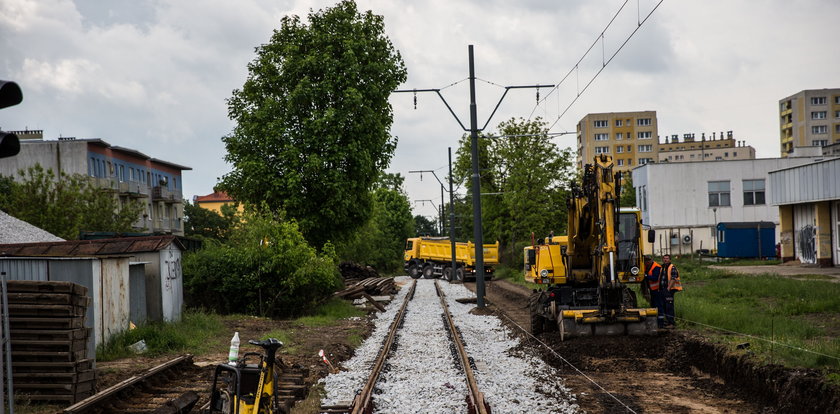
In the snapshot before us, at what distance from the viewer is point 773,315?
18.0 m

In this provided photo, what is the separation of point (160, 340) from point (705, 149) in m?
140

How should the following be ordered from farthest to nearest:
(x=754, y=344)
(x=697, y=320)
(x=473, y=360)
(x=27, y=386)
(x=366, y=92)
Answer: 1. (x=366, y=92)
2. (x=697, y=320)
3. (x=473, y=360)
4. (x=754, y=344)
5. (x=27, y=386)

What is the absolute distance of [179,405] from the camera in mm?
10266

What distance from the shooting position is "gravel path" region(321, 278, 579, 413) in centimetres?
1098

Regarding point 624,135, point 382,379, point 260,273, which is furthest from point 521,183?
point 624,135

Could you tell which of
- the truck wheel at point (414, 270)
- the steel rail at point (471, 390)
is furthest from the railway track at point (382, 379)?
the truck wheel at point (414, 270)

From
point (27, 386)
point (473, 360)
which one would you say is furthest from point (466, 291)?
point (27, 386)

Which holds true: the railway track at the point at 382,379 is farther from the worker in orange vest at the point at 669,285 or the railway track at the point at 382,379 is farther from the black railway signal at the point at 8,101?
the black railway signal at the point at 8,101

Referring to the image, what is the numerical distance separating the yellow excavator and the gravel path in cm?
129

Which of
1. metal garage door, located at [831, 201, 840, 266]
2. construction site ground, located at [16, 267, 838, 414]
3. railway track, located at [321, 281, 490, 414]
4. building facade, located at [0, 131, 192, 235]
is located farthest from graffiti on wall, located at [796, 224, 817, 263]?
building facade, located at [0, 131, 192, 235]

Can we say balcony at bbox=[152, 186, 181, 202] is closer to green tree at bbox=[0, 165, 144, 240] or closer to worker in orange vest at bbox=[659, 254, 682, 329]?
green tree at bbox=[0, 165, 144, 240]

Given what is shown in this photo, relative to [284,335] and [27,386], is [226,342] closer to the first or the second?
[284,335]

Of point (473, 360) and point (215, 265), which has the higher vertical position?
point (215, 265)

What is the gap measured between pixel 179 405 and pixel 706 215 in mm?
50750
